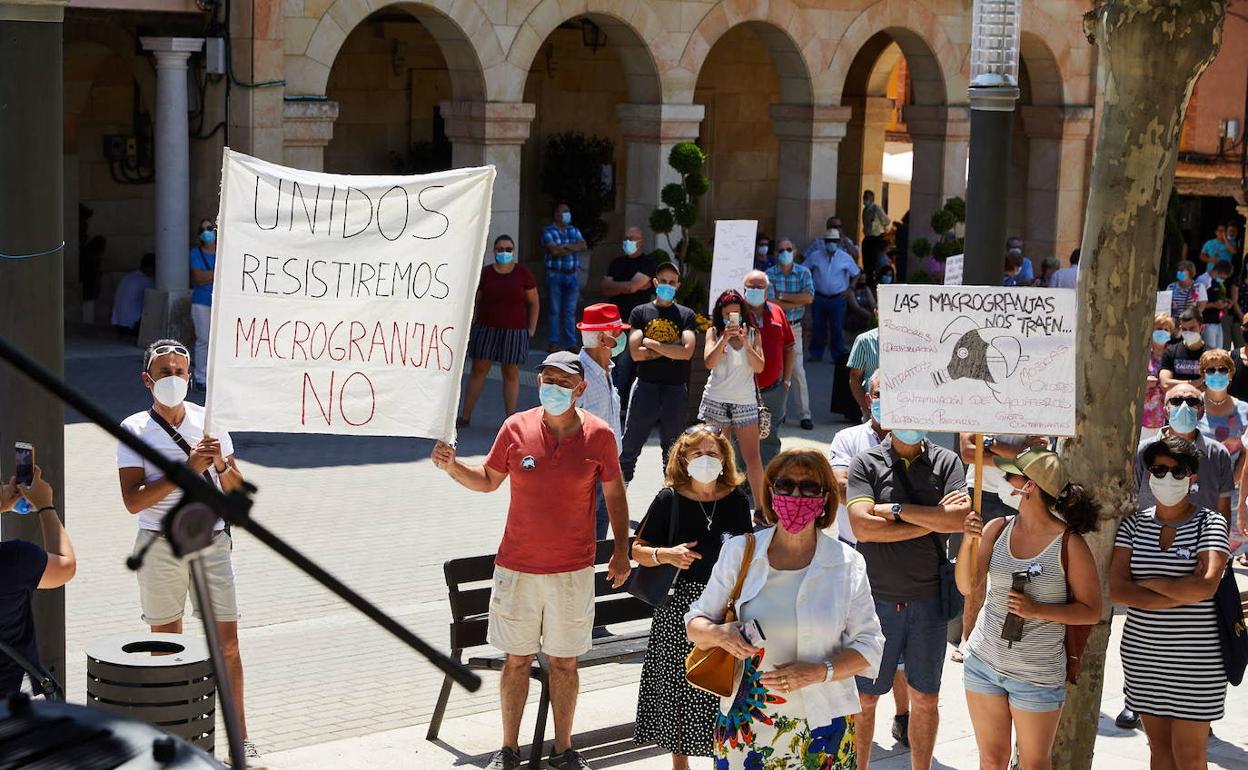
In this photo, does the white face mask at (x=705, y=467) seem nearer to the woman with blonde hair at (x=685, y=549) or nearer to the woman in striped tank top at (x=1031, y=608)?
the woman with blonde hair at (x=685, y=549)

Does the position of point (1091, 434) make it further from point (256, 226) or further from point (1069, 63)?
point (1069, 63)

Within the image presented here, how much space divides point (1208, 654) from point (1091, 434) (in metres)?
0.99

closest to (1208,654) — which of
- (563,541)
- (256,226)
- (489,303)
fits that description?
(563,541)

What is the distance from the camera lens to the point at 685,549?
7.18 metres

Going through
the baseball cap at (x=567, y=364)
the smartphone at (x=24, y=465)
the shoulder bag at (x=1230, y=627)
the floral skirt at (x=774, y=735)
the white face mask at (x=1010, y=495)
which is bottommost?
the floral skirt at (x=774, y=735)

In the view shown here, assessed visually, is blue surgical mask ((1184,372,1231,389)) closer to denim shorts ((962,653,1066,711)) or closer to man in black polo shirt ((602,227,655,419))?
denim shorts ((962,653,1066,711))

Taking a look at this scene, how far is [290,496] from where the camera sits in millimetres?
12938

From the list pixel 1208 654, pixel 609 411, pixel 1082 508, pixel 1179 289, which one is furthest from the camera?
pixel 1179 289

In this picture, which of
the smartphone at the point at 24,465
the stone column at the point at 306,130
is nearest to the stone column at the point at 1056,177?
the stone column at the point at 306,130

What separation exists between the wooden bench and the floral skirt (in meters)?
1.67

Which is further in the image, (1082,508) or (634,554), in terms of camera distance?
(634,554)

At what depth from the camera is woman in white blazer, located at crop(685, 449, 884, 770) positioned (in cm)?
589

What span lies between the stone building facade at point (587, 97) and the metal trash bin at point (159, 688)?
484 inches

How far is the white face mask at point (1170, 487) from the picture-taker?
703cm
